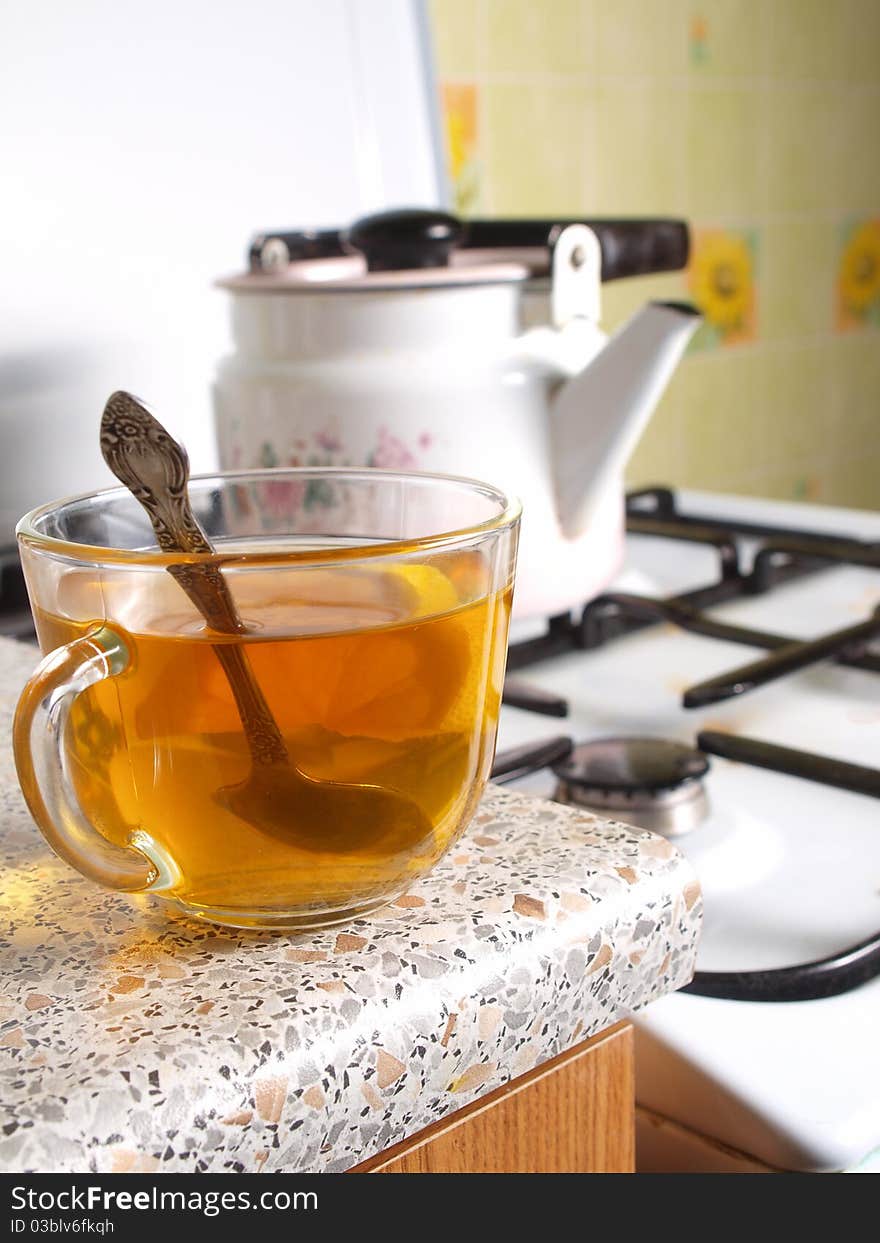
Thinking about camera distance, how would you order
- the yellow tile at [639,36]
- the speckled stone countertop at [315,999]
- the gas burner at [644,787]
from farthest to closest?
the yellow tile at [639,36]
the gas burner at [644,787]
the speckled stone countertop at [315,999]

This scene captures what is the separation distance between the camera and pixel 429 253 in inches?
24.9

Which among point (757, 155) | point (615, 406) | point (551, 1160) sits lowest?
point (551, 1160)

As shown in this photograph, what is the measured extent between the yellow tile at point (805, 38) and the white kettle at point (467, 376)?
1.25 metres

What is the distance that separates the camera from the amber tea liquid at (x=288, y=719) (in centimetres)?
25

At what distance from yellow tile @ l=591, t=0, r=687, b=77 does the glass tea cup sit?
4.47ft

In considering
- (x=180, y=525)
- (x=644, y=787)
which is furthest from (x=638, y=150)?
(x=180, y=525)

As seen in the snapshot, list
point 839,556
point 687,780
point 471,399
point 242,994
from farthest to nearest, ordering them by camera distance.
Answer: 1. point 839,556
2. point 471,399
3. point 687,780
4. point 242,994

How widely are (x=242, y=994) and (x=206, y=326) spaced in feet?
2.05

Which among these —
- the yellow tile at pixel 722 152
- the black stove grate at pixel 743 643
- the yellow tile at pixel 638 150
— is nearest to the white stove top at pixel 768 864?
the black stove grate at pixel 743 643

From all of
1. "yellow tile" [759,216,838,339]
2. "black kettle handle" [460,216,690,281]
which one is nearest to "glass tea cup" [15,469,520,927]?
"black kettle handle" [460,216,690,281]

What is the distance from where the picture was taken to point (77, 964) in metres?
0.26

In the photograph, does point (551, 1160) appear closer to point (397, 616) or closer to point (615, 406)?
point (397, 616)

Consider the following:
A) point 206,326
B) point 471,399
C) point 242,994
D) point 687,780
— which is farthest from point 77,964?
point 206,326

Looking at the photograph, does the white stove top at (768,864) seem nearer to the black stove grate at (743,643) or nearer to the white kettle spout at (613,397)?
the black stove grate at (743,643)
